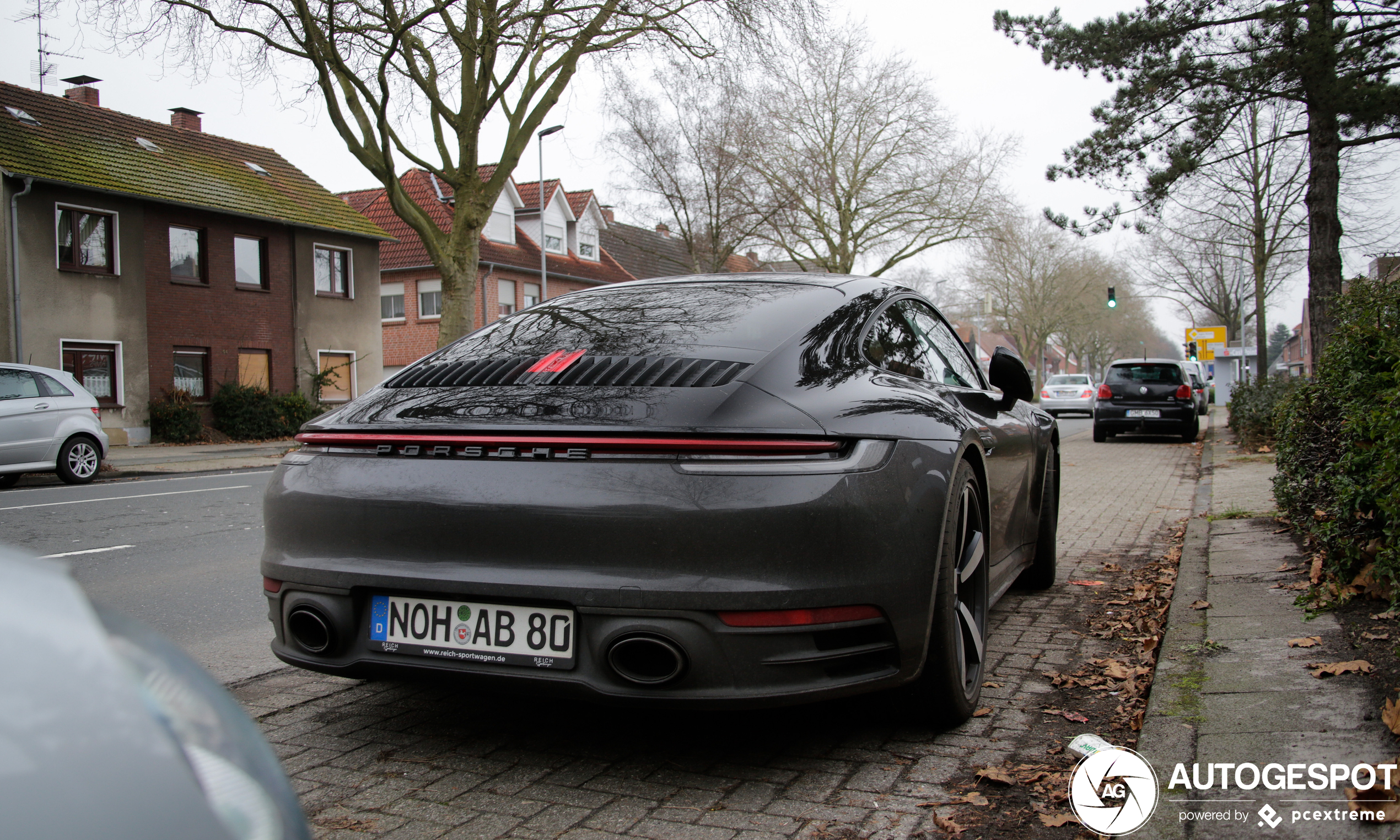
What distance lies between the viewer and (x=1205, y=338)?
129 ft

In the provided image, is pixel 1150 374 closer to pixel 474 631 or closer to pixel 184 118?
pixel 474 631

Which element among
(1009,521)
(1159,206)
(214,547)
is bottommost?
(214,547)

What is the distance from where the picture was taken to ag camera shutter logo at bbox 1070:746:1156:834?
2.51 meters

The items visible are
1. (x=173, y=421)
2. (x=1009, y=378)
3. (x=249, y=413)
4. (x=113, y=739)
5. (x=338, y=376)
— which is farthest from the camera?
(x=338, y=376)

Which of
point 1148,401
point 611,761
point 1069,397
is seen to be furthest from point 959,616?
point 1069,397

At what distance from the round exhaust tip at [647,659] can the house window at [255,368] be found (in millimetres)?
24659

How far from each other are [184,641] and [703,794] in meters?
3.04

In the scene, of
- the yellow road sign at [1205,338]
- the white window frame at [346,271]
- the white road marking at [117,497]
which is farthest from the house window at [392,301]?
the yellow road sign at [1205,338]

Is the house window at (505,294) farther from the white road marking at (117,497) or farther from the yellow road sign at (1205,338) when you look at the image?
the white road marking at (117,497)

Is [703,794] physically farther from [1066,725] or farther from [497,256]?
[497,256]

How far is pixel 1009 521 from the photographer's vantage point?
4.33m

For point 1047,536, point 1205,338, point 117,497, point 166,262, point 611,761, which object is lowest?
point 117,497

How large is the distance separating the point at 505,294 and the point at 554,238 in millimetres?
4780

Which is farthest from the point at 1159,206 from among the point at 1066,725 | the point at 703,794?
the point at 703,794
